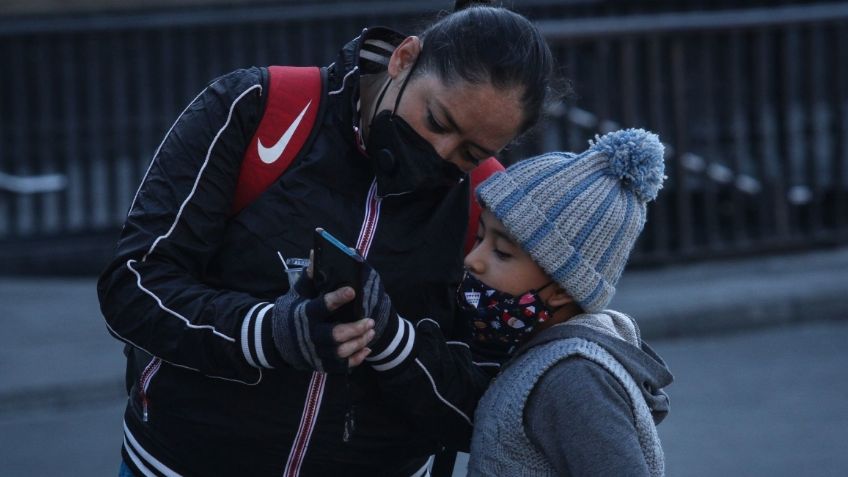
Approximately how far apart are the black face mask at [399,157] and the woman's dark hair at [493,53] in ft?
0.37

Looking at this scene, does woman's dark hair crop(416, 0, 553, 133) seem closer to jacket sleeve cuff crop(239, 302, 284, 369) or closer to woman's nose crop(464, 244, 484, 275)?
woman's nose crop(464, 244, 484, 275)

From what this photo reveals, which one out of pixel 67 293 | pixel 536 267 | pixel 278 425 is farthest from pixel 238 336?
pixel 67 293

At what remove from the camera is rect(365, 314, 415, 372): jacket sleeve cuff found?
7.09ft

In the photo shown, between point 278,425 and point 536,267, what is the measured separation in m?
0.53

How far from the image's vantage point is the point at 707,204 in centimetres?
824

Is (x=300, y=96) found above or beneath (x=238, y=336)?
above

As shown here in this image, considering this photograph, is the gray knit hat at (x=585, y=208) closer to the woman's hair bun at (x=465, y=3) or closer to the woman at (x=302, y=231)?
the woman at (x=302, y=231)

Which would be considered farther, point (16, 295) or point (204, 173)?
point (16, 295)

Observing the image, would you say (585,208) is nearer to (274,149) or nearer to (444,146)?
(444,146)

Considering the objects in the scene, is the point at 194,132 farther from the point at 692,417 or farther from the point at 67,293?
the point at 67,293

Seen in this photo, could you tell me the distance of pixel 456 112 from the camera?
2250 mm

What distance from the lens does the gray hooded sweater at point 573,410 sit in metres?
2.13

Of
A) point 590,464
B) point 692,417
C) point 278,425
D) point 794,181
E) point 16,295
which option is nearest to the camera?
point 590,464

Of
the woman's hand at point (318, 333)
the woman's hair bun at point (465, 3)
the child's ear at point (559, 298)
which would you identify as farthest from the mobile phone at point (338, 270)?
the woman's hair bun at point (465, 3)
